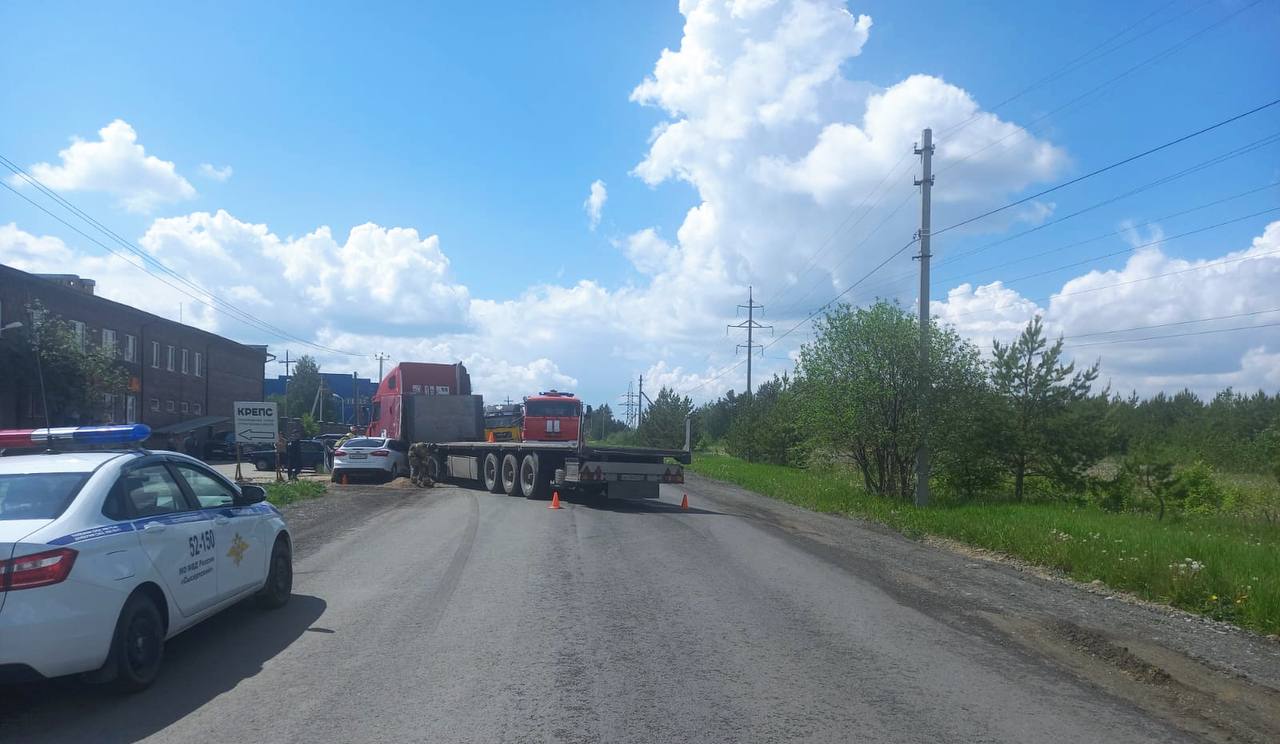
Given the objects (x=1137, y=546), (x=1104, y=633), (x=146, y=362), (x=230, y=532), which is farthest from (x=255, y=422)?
(x=146, y=362)

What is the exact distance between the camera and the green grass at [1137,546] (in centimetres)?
998

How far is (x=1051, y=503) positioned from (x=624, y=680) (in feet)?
57.8

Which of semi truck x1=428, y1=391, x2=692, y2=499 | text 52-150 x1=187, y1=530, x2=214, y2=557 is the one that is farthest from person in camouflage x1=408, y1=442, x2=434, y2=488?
text 52-150 x1=187, y1=530, x2=214, y2=557

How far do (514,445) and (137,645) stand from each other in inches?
638

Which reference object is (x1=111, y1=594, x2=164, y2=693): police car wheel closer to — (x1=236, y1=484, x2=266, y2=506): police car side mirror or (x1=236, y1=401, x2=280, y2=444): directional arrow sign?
(x1=236, y1=484, x2=266, y2=506): police car side mirror

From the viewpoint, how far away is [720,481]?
3709 centimetres

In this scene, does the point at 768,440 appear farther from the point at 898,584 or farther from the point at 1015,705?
the point at 1015,705

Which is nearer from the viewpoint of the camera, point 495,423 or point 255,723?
point 255,723

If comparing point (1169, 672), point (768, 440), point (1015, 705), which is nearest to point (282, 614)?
point (1015, 705)

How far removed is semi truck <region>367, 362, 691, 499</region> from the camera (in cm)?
2019

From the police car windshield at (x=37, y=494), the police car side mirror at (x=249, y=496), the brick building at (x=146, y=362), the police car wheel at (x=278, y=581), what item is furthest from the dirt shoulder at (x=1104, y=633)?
the brick building at (x=146, y=362)

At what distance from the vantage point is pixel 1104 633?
27.9 ft

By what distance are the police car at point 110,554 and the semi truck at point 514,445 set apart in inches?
491

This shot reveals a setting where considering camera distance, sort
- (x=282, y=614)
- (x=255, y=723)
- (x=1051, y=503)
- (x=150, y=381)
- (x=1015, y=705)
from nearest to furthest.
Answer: (x=255, y=723), (x=1015, y=705), (x=282, y=614), (x=1051, y=503), (x=150, y=381)
